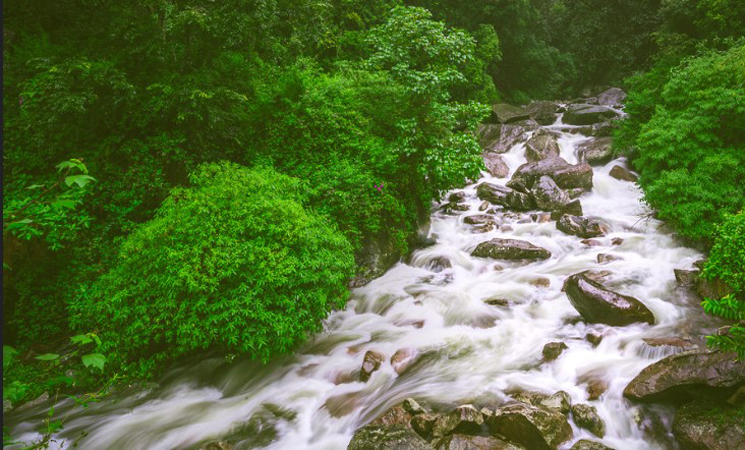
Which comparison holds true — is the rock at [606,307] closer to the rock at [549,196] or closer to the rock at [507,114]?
the rock at [549,196]

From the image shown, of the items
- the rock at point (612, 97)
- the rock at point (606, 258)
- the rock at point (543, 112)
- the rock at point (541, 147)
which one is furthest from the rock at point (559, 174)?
the rock at point (612, 97)

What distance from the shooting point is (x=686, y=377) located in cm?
481

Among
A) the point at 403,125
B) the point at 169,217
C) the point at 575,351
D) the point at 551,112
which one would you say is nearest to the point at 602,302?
the point at 575,351

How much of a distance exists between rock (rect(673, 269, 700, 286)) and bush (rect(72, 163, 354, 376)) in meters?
6.56

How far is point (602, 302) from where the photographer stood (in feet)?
21.9

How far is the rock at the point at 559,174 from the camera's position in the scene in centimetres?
1325

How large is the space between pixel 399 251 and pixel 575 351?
4365mm

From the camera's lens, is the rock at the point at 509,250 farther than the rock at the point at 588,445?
Yes

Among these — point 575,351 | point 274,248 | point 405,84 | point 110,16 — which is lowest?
point 575,351

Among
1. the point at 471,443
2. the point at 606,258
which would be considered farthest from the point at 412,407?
the point at 606,258

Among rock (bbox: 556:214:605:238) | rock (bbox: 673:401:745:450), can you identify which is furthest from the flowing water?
rock (bbox: 556:214:605:238)

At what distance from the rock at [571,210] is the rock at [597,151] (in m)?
4.50

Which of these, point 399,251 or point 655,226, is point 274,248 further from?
point 655,226

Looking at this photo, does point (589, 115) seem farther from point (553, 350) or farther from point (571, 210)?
point (553, 350)
